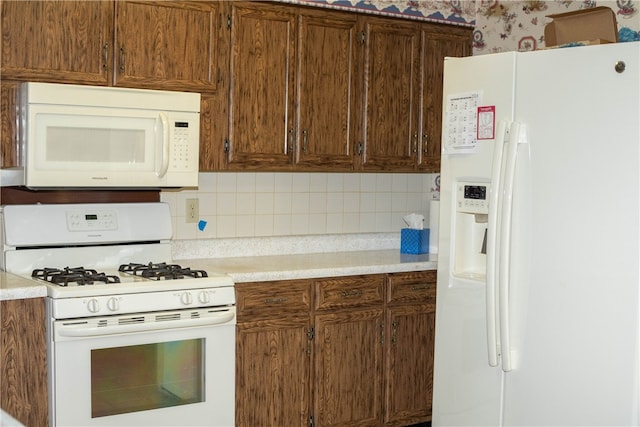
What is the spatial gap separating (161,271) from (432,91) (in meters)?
1.76

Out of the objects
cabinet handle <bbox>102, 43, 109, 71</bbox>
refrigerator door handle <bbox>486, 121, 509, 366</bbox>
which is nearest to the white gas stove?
cabinet handle <bbox>102, 43, 109, 71</bbox>

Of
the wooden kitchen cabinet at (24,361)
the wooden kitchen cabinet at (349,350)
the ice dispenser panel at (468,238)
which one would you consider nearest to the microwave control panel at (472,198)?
the ice dispenser panel at (468,238)

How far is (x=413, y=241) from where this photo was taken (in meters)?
4.34

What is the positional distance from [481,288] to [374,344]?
0.88 m

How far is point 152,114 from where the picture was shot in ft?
11.3

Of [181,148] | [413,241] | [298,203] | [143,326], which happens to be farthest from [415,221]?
[143,326]

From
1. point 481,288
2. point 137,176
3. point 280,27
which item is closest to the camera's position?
point 481,288

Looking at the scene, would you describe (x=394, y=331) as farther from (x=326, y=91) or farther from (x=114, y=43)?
(x=114, y=43)

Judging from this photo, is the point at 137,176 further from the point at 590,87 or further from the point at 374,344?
the point at 590,87

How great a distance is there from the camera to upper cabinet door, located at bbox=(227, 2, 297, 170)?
376cm

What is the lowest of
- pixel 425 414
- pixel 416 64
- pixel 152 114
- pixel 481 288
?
pixel 425 414

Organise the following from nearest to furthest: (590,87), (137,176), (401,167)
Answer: (590,87) → (137,176) → (401,167)

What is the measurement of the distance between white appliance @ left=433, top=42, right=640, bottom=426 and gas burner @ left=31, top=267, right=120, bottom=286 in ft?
4.30

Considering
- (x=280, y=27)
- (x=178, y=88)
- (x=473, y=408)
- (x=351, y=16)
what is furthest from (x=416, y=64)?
(x=473, y=408)
